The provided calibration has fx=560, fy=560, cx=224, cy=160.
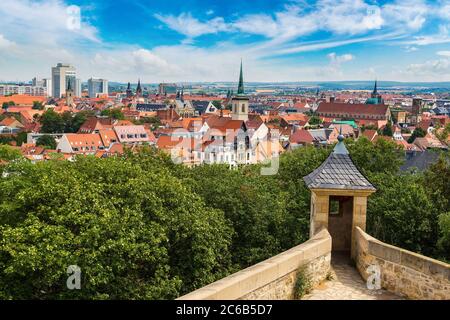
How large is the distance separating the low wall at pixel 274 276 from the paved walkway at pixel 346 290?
0.21 metres

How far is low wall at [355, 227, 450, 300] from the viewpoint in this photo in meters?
8.55

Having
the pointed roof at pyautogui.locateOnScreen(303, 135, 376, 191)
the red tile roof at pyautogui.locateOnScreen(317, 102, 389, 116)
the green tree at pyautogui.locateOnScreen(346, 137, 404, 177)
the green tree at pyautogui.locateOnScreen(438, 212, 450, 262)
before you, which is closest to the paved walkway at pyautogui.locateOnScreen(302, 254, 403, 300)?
the pointed roof at pyautogui.locateOnScreen(303, 135, 376, 191)

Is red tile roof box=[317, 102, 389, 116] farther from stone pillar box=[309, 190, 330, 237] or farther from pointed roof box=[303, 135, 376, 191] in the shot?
stone pillar box=[309, 190, 330, 237]

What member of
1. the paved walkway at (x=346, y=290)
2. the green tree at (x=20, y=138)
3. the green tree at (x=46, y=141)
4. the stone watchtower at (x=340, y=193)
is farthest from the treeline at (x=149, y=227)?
the green tree at (x=20, y=138)

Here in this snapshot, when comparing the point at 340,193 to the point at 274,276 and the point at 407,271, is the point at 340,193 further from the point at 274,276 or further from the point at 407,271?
the point at 274,276

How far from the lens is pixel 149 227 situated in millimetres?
15281

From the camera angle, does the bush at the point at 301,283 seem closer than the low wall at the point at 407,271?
No

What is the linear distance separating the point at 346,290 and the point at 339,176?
2.44 meters

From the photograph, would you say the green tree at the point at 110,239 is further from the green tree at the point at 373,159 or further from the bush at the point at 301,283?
the green tree at the point at 373,159

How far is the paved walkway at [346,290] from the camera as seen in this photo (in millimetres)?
9047

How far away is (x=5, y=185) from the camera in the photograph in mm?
19531
